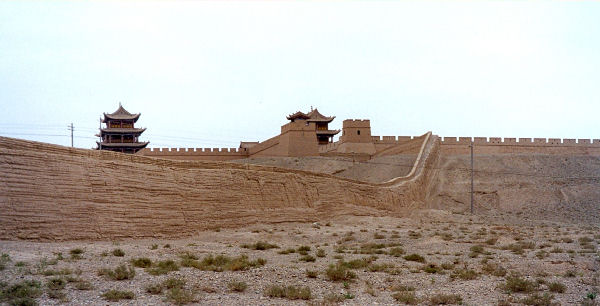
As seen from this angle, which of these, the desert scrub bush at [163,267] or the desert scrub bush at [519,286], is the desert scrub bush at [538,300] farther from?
the desert scrub bush at [163,267]

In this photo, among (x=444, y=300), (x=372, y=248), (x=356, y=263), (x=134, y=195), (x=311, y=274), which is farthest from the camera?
(x=372, y=248)

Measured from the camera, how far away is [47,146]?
48.2 feet

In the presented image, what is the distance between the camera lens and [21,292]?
29.7 ft

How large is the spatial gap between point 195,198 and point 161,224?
191cm

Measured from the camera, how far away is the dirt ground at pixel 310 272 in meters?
9.98

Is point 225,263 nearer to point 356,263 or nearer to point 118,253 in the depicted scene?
point 118,253

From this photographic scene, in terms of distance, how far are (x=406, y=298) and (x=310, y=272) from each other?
269 centimetres

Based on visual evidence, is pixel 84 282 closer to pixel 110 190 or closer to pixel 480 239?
pixel 110 190

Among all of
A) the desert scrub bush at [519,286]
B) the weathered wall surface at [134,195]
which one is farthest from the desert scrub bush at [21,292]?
the desert scrub bush at [519,286]

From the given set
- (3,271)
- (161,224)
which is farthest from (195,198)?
(3,271)

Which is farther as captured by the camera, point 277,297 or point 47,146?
point 47,146

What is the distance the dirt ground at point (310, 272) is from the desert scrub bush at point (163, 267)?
4 cm

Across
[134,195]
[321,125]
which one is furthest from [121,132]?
[134,195]

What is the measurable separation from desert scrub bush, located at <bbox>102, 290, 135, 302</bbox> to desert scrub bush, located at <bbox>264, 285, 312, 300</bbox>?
7.74ft
